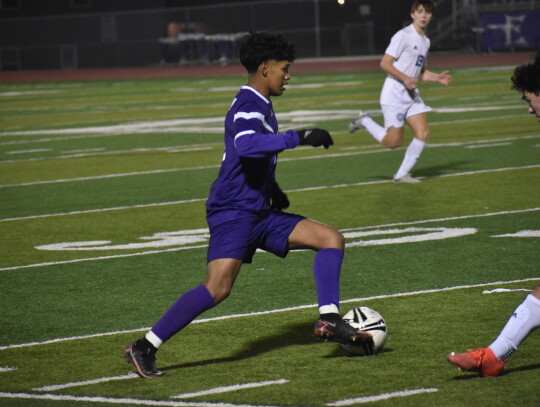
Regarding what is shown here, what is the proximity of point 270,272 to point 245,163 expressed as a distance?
116 inches

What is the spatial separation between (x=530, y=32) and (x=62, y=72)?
68.0ft

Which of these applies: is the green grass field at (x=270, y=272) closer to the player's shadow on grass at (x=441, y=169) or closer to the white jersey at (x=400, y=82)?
the player's shadow on grass at (x=441, y=169)

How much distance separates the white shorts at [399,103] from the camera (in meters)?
13.8

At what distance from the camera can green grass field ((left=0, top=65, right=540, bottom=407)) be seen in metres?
6.08

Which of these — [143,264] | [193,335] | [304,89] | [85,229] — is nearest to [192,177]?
[85,229]

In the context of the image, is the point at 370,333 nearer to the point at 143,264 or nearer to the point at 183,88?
the point at 143,264

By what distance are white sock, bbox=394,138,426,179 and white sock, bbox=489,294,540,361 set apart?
7988 mm

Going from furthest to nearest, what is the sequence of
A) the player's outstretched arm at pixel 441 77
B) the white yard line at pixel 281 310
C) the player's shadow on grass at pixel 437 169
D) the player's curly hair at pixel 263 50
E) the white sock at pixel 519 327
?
the player's shadow on grass at pixel 437 169
the player's outstretched arm at pixel 441 77
the white yard line at pixel 281 310
the player's curly hair at pixel 263 50
the white sock at pixel 519 327

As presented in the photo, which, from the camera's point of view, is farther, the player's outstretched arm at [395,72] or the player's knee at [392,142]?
the player's knee at [392,142]

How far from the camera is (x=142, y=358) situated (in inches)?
246

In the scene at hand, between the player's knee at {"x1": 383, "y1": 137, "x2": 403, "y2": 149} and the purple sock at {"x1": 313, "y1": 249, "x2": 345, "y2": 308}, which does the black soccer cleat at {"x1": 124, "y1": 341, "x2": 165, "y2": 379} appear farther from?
the player's knee at {"x1": 383, "y1": 137, "x2": 403, "y2": 149}

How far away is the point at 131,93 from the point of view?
35.7 m

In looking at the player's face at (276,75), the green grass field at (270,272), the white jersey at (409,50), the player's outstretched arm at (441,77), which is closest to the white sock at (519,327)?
the green grass field at (270,272)

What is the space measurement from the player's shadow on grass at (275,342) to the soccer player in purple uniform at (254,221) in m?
0.39
